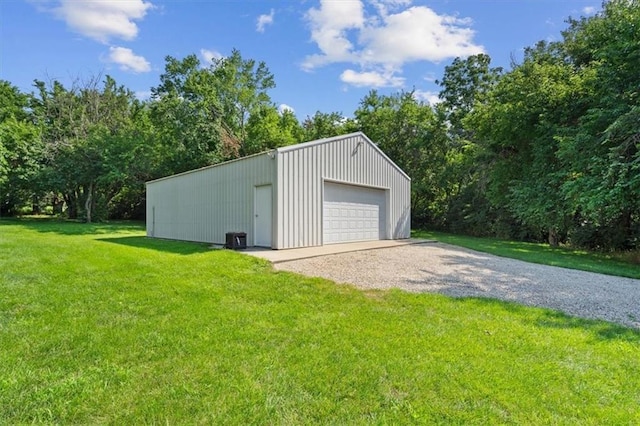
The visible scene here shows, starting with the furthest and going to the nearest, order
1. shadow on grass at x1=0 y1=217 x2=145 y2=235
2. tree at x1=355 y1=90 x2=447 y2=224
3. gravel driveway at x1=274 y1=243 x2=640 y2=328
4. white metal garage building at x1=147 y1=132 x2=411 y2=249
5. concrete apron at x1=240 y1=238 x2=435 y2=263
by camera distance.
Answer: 1. tree at x1=355 y1=90 x2=447 y2=224
2. shadow on grass at x1=0 y1=217 x2=145 y2=235
3. white metal garage building at x1=147 y1=132 x2=411 y2=249
4. concrete apron at x1=240 y1=238 x2=435 y2=263
5. gravel driveway at x1=274 y1=243 x2=640 y2=328

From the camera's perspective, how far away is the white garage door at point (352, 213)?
32.6ft

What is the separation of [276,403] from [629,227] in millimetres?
15586

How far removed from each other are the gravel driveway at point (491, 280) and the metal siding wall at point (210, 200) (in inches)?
120

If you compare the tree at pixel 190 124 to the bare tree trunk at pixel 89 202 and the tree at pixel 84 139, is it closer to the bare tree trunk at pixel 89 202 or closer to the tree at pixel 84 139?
the tree at pixel 84 139

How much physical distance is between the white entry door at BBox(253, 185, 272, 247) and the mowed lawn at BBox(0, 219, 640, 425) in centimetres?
403

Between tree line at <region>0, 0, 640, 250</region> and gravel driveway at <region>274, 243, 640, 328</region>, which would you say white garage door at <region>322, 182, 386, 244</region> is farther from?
tree line at <region>0, 0, 640, 250</region>

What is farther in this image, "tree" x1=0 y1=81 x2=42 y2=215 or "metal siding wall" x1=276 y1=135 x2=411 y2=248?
"tree" x1=0 y1=81 x2=42 y2=215

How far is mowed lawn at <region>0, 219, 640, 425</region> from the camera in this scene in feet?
7.11

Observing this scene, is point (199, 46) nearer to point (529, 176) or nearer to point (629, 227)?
point (529, 176)

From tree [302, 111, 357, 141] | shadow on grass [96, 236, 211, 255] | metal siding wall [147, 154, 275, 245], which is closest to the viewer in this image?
shadow on grass [96, 236, 211, 255]

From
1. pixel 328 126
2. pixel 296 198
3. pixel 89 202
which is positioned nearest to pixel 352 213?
pixel 296 198

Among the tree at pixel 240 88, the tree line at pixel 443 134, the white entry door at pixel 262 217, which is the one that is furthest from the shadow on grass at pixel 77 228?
the white entry door at pixel 262 217

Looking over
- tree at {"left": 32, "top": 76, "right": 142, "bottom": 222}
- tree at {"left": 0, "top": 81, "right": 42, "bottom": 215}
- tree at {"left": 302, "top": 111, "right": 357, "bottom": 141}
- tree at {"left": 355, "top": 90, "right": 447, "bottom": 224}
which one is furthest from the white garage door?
tree at {"left": 0, "top": 81, "right": 42, "bottom": 215}

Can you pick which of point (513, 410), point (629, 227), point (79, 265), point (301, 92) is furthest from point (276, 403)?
point (301, 92)
